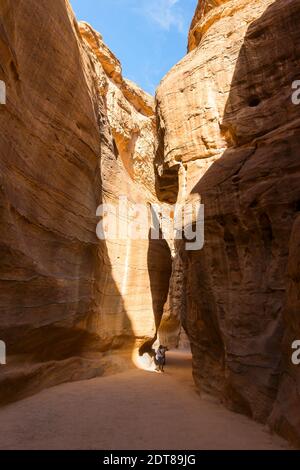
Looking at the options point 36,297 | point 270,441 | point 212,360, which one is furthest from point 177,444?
point 36,297

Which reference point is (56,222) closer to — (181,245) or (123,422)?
(181,245)

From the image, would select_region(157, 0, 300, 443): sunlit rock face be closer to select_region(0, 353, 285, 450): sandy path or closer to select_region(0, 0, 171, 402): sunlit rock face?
select_region(0, 353, 285, 450): sandy path

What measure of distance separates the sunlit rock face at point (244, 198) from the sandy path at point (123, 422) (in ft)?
2.19

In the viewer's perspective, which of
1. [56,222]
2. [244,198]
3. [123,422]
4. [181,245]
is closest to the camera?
[123,422]

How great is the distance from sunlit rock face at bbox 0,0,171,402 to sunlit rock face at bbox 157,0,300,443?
320cm

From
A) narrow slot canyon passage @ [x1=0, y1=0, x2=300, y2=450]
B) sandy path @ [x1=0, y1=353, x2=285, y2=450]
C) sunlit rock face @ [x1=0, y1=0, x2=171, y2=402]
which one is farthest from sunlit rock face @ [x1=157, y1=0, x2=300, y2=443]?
sunlit rock face @ [x1=0, y1=0, x2=171, y2=402]

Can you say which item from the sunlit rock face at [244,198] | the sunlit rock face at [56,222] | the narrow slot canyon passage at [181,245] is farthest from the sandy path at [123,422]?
the sunlit rock face at [56,222]

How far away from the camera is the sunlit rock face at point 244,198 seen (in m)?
6.93

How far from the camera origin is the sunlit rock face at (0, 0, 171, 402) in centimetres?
806

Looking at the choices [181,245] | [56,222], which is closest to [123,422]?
[181,245]

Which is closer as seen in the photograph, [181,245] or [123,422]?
[123,422]

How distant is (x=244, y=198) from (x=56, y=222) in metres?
5.51

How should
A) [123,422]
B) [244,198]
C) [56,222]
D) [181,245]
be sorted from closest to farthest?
[123,422]
[244,198]
[56,222]
[181,245]

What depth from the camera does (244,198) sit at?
814 centimetres
